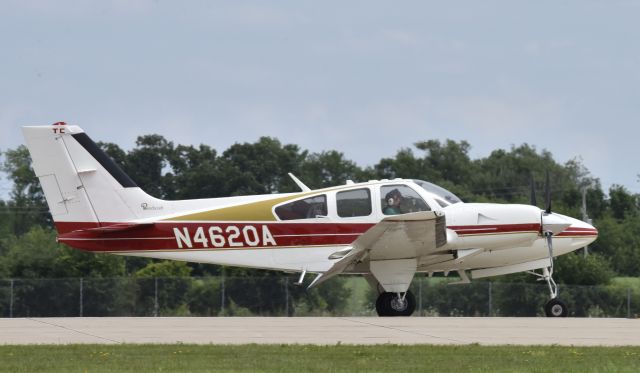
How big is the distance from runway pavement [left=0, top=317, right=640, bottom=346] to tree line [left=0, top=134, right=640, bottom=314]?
20.9 metres

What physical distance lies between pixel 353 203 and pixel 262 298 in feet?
43.4

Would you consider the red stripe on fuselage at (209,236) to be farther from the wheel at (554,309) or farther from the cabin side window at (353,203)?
the wheel at (554,309)

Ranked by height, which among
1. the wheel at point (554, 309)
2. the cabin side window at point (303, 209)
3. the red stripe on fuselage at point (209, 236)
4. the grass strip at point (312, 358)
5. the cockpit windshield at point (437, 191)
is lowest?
the grass strip at point (312, 358)

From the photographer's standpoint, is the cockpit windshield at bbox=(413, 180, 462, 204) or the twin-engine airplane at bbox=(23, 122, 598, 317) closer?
the twin-engine airplane at bbox=(23, 122, 598, 317)

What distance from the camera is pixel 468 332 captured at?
703 inches

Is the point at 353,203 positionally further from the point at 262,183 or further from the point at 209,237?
the point at 262,183

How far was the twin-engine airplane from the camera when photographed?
21.4 metres

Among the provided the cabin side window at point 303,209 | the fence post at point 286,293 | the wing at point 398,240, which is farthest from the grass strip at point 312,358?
the fence post at point 286,293

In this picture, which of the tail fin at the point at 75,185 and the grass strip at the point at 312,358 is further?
the tail fin at the point at 75,185

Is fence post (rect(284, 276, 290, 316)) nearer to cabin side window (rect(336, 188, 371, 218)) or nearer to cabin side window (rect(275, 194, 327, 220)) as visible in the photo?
cabin side window (rect(275, 194, 327, 220))

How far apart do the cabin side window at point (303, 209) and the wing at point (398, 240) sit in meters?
0.82

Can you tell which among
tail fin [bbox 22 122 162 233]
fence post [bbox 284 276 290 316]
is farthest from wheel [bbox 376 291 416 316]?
fence post [bbox 284 276 290 316]

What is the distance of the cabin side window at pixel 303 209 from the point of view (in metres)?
21.9

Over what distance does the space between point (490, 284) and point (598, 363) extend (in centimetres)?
2077
